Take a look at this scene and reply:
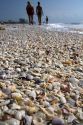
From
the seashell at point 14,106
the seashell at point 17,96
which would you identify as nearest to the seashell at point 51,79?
the seashell at point 17,96

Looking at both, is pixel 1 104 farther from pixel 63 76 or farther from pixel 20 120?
pixel 63 76

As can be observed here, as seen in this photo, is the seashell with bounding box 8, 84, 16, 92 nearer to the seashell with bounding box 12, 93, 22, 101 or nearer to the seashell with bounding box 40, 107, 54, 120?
the seashell with bounding box 12, 93, 22, 101

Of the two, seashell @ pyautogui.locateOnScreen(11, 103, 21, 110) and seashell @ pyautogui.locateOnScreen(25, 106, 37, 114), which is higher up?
seashell @ pyautogui.locateOnScreen(11, 103, 21, 110)

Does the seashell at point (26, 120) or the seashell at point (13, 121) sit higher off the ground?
the seashell at point (13, 121)

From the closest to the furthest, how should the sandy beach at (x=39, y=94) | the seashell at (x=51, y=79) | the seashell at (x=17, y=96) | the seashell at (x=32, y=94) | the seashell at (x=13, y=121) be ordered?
1. the seashell at (x=13, y=121)
2. the sandy beach at (x=39, y=94)
3. the seashell at (x=17, y=96)
4. the seashell at (x=32, y=94)
5. the seashell at (x=51, y=79)

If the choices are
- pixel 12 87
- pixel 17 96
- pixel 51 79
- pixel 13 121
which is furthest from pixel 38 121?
pixel 51 79

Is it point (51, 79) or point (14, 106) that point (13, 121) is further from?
point (51, 79)

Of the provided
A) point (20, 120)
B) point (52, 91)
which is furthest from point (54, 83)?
point (20, 120)

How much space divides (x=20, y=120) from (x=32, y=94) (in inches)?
26.8

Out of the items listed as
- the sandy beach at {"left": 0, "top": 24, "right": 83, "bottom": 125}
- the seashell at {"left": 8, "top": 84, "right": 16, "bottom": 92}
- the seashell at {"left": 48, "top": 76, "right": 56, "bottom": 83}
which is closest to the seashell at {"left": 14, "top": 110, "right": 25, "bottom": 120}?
the sandy beach at {"left": 0, "top": 24, "right": 83, "bottom": 125}

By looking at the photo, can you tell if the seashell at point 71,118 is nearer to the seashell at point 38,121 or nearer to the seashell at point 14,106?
the seashell at point 38,121

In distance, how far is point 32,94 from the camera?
380 cm

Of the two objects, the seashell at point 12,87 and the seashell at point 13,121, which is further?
the seashell at point 12,87

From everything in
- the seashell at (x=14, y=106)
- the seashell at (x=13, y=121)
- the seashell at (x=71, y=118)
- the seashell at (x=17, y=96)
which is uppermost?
the seashell at (x=17, y=96)
